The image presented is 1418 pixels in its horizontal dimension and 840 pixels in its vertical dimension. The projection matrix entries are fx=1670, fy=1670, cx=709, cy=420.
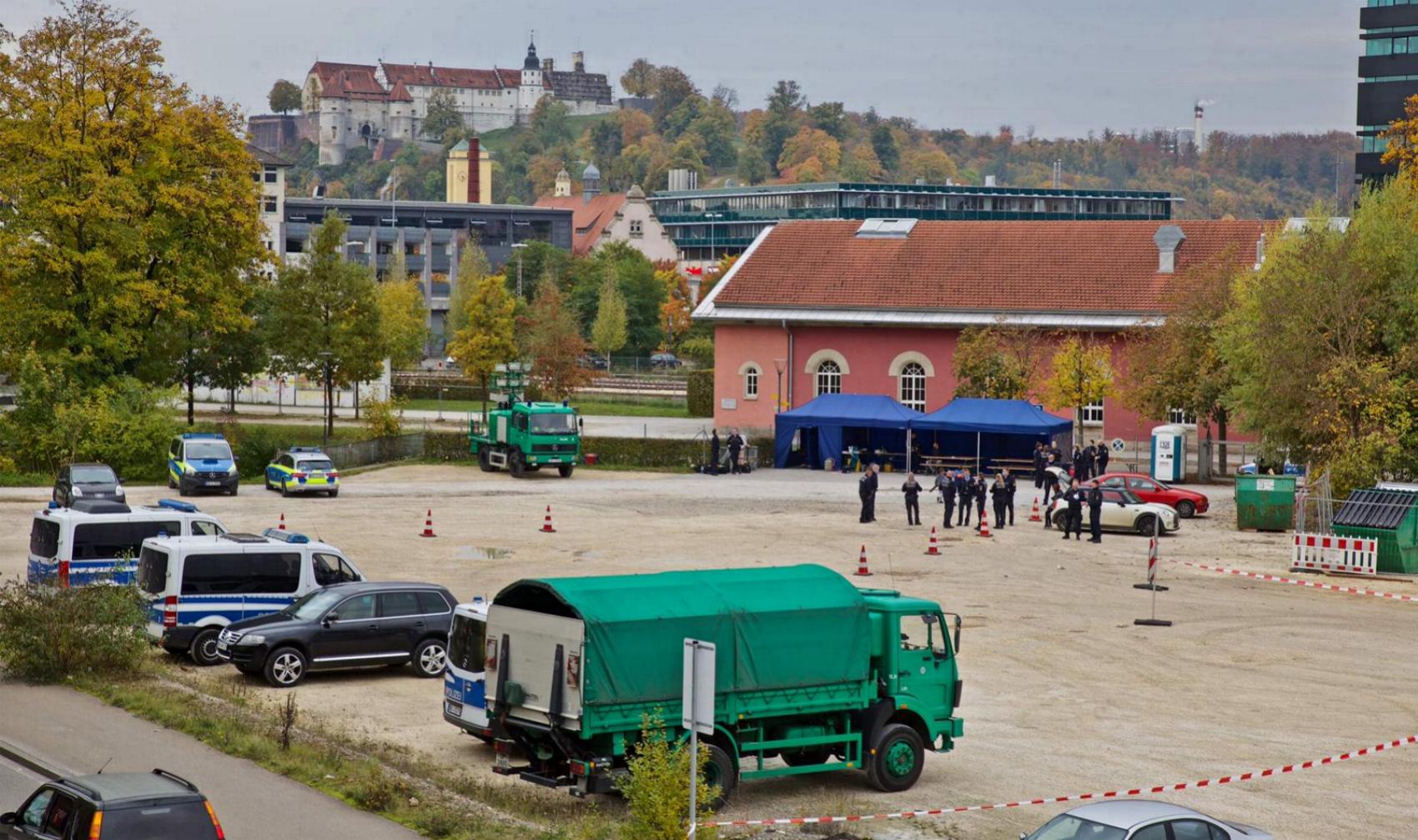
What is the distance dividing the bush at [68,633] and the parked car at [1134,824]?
13.1m

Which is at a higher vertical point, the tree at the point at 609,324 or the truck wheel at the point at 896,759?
the tree at the point at 609,324

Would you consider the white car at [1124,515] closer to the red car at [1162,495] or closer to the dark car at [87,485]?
the red car at [1162,495]

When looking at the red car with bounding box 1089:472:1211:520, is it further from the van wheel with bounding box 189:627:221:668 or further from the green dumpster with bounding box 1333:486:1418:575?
the van wheel with bounding box 189:627:221:668

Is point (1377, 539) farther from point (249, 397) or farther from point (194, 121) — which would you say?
point (249, 397)

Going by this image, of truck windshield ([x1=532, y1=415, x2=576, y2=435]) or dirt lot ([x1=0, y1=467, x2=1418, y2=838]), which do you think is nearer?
dirt lot ([x1=0, y1=467, x2=1418, y2=838])

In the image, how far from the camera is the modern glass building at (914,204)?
150 metres

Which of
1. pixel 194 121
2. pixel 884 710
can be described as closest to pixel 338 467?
pixel 194 121

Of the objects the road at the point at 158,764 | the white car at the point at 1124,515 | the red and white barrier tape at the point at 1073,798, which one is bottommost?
the red and white barrier tape at the point at 1073,798

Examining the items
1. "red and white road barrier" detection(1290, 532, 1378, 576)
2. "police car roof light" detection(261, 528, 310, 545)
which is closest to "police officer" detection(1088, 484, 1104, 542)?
"red and white road barrier" detection(1290, 532, 1378, 576)

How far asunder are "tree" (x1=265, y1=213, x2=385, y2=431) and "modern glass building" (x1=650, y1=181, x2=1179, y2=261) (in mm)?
86019

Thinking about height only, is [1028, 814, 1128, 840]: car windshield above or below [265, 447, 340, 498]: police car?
below

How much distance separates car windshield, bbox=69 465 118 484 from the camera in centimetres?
3941

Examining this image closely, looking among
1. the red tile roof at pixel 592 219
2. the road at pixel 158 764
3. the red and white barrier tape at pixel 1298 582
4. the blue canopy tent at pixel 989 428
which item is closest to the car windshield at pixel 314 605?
the road at pixel 158 764

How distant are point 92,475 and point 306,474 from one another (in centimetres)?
689
